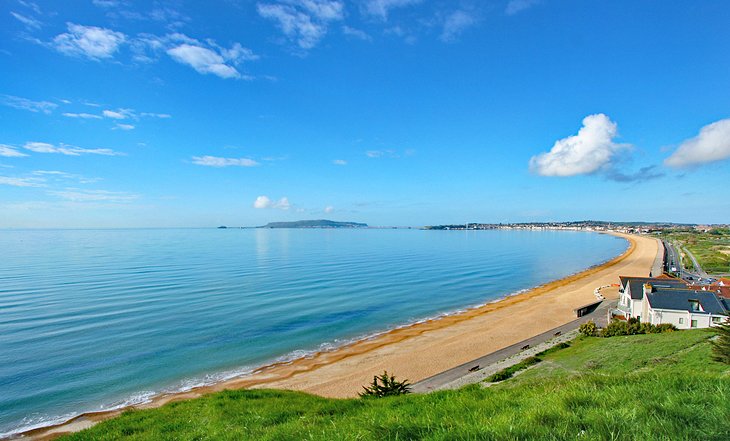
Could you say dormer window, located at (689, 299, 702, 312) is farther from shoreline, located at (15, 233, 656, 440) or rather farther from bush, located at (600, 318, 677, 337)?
shoreline, located at (15, 233, 656, 440)

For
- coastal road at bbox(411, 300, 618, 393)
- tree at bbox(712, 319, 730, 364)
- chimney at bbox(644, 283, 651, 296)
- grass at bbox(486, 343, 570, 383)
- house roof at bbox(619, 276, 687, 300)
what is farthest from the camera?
house roof at bbox(619, 276, 687, 300)

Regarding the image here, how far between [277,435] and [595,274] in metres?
79.0

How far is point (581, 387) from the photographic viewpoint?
6875 millimetres

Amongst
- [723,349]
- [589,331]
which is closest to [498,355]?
[589,331]

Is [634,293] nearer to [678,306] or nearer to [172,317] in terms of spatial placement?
[678,306]

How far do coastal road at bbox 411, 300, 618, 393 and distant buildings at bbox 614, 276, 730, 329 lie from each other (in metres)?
3.95

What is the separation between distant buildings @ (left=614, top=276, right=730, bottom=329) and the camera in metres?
28.1

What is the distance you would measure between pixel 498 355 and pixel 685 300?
58.6ft

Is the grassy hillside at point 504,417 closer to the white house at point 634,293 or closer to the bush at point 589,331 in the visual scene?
the bush at point 589,331

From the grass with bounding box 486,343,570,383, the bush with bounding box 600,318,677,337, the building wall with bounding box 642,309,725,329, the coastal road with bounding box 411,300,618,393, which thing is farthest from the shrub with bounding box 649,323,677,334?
the grass with bounding box 486,343,570,383

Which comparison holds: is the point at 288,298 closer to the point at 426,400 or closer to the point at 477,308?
the point at 477,308

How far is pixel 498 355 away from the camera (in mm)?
26062

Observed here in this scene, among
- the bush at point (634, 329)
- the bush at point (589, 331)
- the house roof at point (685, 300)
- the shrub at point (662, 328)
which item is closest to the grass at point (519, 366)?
the bush at point (589, 331)

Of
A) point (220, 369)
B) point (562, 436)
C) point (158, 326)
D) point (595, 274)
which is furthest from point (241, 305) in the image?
point (595, 274)
